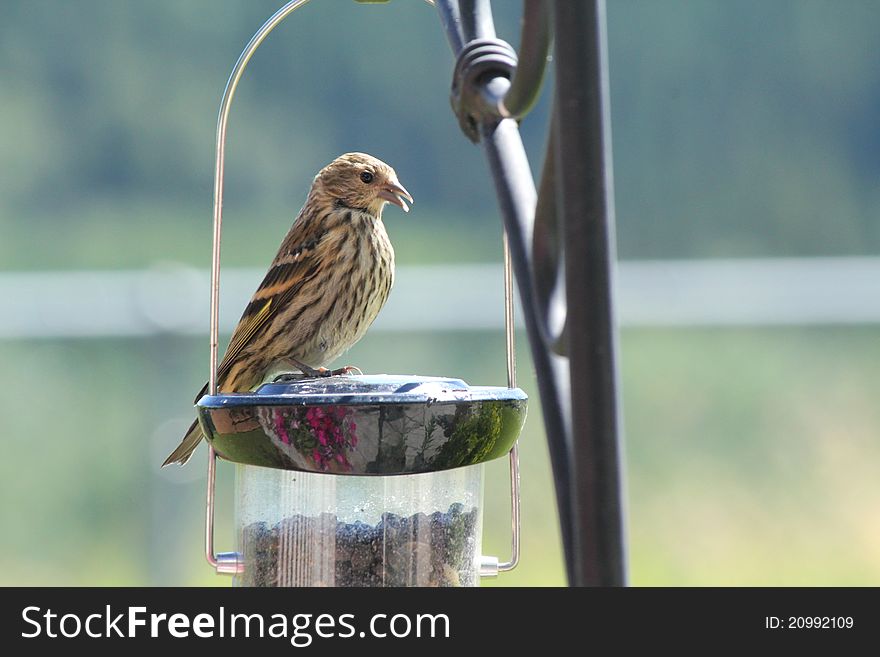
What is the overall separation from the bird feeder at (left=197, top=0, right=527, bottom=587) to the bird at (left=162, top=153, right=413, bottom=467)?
0.69 metres

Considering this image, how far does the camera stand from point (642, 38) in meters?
12.5

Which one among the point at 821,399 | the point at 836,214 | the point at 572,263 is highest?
the point at 836,214

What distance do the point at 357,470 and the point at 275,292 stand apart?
160 centimetres

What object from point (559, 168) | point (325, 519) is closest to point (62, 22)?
point (325, 519)

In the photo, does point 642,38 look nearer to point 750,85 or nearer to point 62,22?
point 750,85

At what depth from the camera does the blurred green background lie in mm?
9617

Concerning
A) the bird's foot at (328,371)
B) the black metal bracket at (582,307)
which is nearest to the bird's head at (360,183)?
the bird's foot at (328,371)

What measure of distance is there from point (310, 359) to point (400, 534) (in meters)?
1.17

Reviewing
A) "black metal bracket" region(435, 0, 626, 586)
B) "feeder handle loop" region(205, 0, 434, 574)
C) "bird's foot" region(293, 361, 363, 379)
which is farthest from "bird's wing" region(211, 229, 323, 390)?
"black metal bracket" region(435, 0, 626, 586)

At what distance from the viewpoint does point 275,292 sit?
153 inches

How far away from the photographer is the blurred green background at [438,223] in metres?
9.62

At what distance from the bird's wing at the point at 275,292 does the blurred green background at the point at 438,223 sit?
4.92 meters

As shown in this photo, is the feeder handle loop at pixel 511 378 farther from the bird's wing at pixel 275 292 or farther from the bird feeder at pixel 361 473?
the bird's wing at pixel 275 292

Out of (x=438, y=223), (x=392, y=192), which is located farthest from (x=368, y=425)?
(x=438, y=223)
